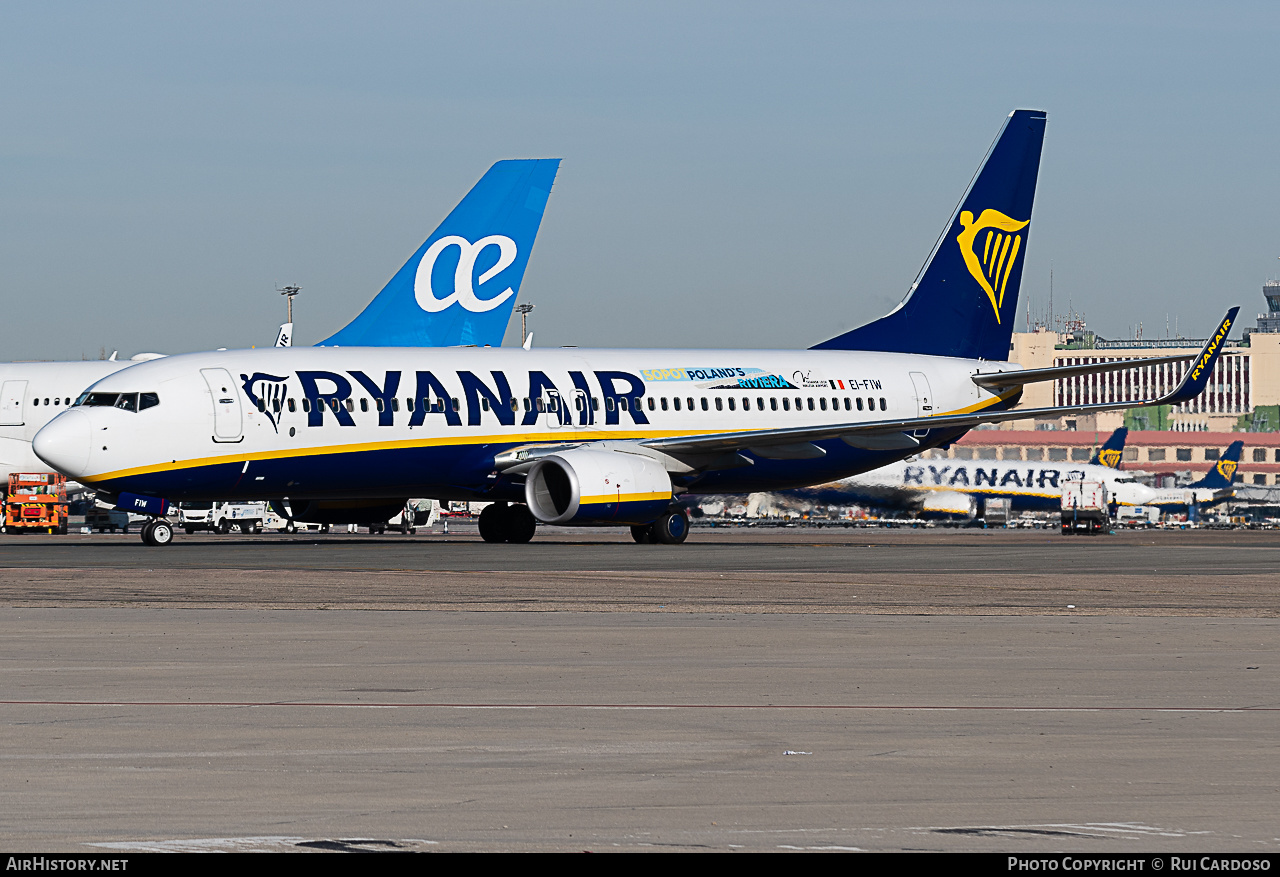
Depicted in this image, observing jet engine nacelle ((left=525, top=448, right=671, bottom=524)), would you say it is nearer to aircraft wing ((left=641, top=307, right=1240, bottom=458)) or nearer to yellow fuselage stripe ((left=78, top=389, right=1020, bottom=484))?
yellow fuselage stripe ((left=78, top=389, right=1020, bottom=484))

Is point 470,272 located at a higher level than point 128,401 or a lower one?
higher

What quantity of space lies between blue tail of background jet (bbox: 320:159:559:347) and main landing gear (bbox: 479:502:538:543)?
1001cm

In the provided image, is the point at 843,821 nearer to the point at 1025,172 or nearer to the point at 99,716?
the point at 99,716

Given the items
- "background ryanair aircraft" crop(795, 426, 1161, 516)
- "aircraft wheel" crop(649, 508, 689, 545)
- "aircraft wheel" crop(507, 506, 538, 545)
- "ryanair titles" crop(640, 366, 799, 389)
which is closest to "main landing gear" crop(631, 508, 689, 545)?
"aircraft wheel" crop(649, 508, 689, 545)

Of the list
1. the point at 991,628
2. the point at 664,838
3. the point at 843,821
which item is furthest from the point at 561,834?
the point at 991,628

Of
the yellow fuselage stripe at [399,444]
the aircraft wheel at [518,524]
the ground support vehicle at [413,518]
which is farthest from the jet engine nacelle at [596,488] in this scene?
the ground support vehicle at [413,518]

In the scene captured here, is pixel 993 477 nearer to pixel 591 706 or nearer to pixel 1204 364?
pixel 1204 364

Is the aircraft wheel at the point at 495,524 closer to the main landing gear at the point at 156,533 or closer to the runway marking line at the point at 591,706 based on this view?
the main landing gear at the point at 156,533

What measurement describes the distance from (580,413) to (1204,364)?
13787 mm

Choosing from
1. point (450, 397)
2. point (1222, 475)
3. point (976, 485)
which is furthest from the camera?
point (1222, 475)

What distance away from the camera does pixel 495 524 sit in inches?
1597

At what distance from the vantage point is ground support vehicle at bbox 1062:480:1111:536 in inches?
2849

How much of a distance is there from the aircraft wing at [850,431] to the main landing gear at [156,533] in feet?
35.0

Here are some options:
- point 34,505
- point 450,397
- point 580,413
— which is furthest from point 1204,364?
point 34,505
